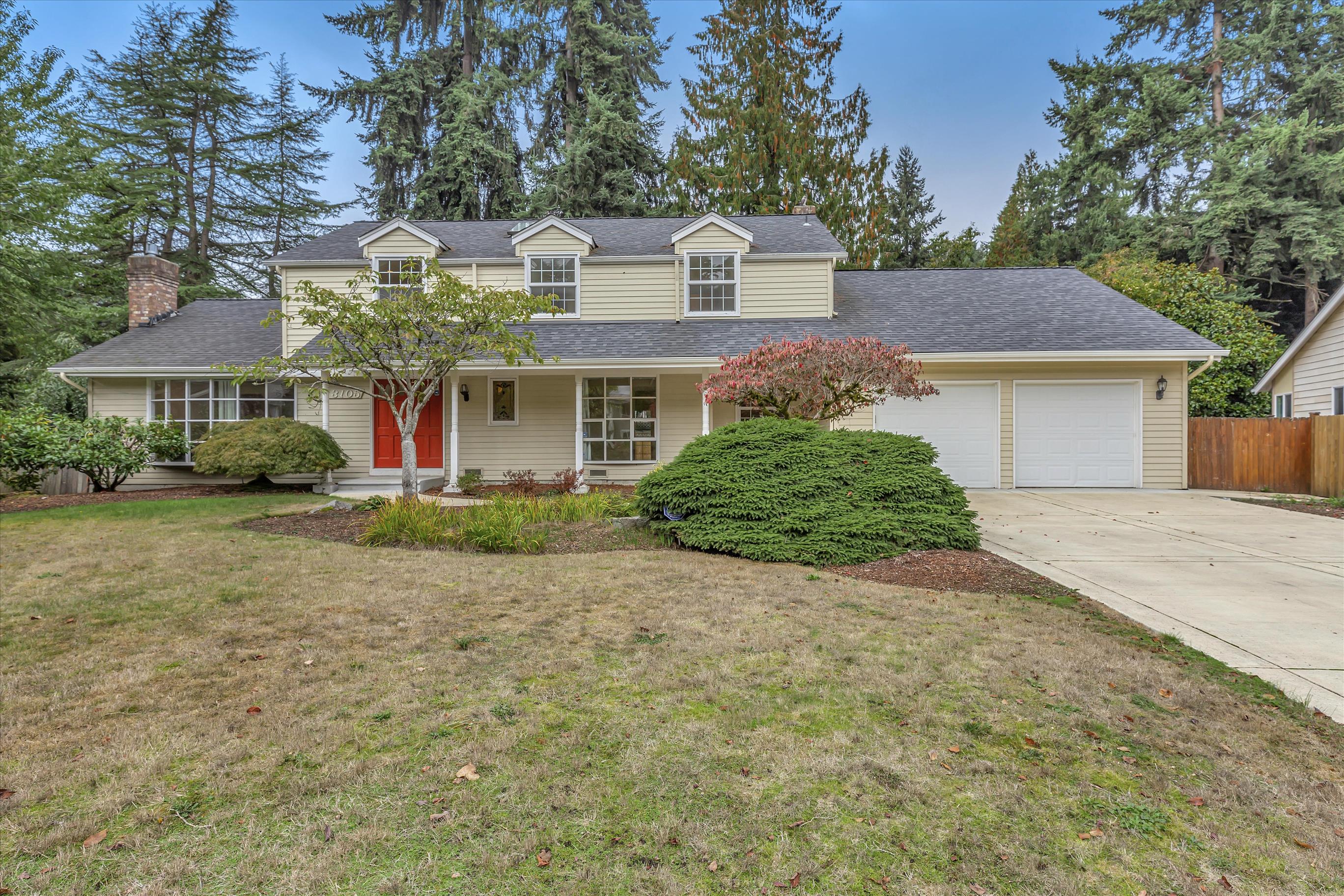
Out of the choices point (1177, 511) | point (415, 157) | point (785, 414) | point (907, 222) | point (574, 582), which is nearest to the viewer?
point (574, 582)

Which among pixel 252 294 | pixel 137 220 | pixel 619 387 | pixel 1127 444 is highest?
pixel 137 220

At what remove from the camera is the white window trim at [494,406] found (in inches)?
530

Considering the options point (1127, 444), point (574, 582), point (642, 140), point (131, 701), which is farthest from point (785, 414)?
point (642, 140)

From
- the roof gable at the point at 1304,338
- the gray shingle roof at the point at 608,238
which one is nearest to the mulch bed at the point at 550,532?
the gray shingle roof at the point at 608,238

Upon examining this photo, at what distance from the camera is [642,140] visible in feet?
75.6

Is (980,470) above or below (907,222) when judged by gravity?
below

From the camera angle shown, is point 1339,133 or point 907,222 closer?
point 1339,133

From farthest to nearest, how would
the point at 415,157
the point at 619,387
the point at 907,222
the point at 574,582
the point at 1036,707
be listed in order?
the point at 907,222
the point at 415,157
the point at 619,387
the point at 574,582
the point at 1036,707

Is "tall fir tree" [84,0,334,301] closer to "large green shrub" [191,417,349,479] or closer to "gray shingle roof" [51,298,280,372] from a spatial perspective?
"gray shingle roof" [51,298,280,372]

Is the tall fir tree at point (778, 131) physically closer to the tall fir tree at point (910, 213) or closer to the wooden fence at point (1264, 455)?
the tall fir tree at point (910, 213)

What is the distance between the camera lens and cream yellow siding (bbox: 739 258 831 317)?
541 inches

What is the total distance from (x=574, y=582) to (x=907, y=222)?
3016cm

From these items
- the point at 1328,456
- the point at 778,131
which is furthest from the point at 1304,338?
the point at 778,131

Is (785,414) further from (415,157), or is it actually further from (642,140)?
(415,157)
